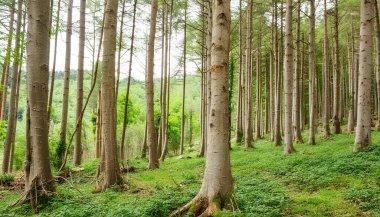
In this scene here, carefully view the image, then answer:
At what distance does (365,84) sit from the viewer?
947 cm

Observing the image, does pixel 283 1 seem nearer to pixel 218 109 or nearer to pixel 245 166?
pixel 245 166

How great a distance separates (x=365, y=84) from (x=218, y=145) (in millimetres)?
7027

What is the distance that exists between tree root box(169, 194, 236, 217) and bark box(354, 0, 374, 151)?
6541mm

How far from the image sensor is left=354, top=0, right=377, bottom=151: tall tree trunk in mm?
9391

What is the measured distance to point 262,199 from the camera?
560cm

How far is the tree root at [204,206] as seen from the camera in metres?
4.65

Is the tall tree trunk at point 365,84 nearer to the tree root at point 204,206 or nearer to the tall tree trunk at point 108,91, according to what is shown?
the tree root at point 204,206

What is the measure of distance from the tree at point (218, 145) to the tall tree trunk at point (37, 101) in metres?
3.17

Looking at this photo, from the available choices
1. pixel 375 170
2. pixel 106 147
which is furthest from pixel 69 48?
pixel 375 170

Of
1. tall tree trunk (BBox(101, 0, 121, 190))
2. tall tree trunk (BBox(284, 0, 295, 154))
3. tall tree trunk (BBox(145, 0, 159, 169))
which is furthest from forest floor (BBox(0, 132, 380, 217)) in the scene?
tall tree trunk (BBox(284, 0, 295, 154))

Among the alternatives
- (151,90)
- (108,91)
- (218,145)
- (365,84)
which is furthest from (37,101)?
(365,84)

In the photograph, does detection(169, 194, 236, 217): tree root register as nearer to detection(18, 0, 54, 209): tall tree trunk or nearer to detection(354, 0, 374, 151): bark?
detection(18, 0, 54, 209): tall tree trunk

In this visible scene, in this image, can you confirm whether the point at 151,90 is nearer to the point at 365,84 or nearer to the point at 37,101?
the point at 37,101

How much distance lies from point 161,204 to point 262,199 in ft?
6.22
